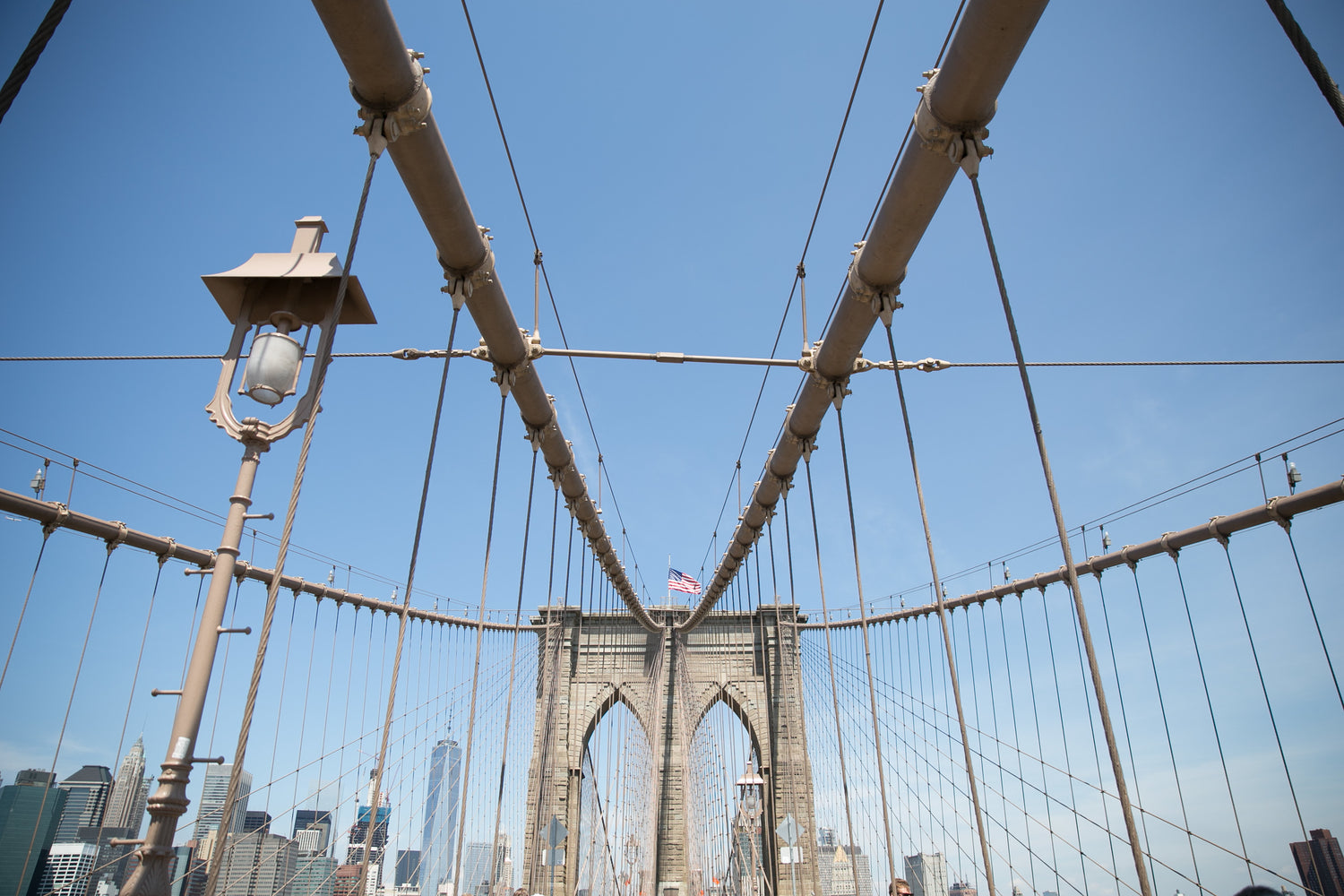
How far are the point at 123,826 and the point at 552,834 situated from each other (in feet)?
28.0

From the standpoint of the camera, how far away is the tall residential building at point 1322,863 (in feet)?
27.3

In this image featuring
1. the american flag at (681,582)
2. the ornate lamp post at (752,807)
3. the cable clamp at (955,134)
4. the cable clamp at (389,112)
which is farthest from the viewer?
the american flag at (681,582)

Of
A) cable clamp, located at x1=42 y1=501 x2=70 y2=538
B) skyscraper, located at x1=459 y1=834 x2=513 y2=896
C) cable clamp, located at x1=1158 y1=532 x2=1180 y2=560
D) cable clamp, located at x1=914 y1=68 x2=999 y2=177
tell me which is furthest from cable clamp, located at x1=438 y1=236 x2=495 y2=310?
cable clamp, located at x1=1158 y1=532 x2=1180 y2=560

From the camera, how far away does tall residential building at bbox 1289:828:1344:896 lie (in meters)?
8.31

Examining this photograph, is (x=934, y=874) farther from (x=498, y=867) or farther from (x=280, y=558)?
(x=280, y=558)

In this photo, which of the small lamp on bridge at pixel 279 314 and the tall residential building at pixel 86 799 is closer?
the small lamp on bridge at pixel 279 314

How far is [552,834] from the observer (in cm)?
1636

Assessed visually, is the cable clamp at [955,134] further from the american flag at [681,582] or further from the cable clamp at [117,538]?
the american flag at [681,582]

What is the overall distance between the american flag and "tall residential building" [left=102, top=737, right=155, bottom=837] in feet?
46.8

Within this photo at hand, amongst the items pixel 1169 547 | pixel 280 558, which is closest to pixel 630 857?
pixel 1169 547

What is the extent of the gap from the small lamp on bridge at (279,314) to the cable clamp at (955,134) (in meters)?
3.21

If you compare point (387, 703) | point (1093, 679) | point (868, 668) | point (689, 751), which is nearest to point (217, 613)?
point (387, 703)

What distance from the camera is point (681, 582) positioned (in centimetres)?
2442

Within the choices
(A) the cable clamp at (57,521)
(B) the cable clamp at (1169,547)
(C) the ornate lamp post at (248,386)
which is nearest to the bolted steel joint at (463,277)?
(C) the ornate lamp post at (248,386)
